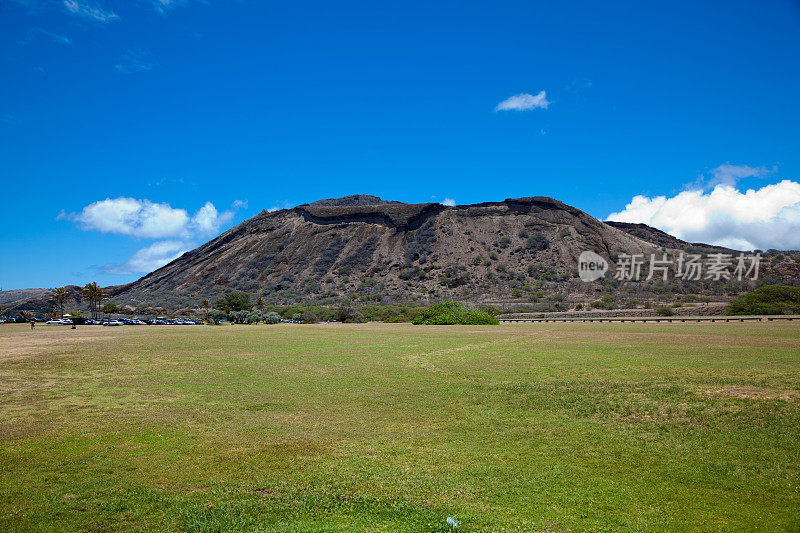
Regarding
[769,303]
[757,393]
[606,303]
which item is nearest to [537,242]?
[606,303]

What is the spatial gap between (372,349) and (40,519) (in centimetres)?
2190

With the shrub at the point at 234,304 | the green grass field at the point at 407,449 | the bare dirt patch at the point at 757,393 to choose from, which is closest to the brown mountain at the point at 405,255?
the shrub at the point at 234,304

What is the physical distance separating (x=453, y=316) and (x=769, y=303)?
130 ft

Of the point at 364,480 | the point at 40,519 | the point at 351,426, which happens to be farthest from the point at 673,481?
the point at 40,519

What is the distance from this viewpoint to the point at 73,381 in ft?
56.8

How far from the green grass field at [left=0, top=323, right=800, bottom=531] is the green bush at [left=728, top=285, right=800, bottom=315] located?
51.0 m

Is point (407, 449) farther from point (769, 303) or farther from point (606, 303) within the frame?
point (606, 303)

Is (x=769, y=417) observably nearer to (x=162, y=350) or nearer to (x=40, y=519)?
(x=40, y=519)

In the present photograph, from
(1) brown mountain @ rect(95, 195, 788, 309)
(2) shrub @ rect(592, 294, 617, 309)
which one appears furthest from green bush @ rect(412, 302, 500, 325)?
(1) brown mountain @ rect(95, 195, 788, 309)

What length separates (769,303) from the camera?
62188 mm

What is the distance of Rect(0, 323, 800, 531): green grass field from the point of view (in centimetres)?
657

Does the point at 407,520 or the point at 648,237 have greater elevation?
the point at 648,237

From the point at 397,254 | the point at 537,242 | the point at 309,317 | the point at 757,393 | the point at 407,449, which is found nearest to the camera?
the point at 407,449

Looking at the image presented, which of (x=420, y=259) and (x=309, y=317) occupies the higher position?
(x=420, y=259)
